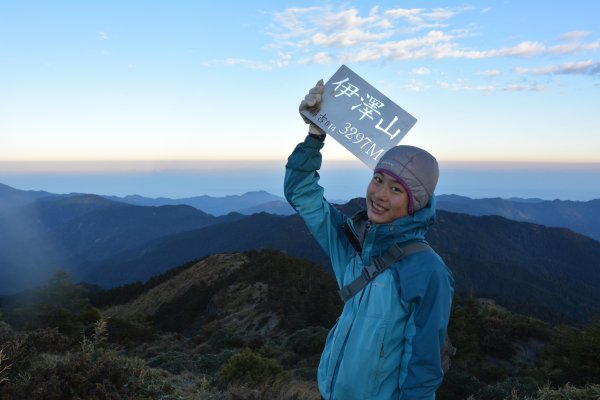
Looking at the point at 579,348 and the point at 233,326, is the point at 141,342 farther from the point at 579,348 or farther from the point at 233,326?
the point at 579,348

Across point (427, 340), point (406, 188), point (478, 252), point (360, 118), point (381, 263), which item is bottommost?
point (478, 252)

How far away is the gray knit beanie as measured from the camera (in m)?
2.33

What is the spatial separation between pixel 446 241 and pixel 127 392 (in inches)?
6658

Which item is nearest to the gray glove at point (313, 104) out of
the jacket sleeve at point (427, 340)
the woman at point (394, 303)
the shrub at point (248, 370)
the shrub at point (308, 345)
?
the woman at point (394, 303)

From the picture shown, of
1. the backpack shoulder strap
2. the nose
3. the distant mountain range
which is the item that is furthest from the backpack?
the distant mountain range

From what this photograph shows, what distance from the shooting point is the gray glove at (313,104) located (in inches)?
115

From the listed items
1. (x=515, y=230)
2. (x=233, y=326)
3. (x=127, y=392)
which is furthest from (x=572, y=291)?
(x=127, y=392)

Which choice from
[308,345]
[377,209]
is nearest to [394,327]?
[377,209]

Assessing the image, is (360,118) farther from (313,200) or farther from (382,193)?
(382,193)

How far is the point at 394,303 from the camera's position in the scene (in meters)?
2.14

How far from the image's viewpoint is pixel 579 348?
13.6 metres

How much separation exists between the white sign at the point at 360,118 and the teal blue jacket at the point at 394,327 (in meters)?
0.71

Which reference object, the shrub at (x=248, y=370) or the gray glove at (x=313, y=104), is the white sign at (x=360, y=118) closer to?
the gray glove at (x=313, y=104)

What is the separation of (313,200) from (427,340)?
1.20 metres
